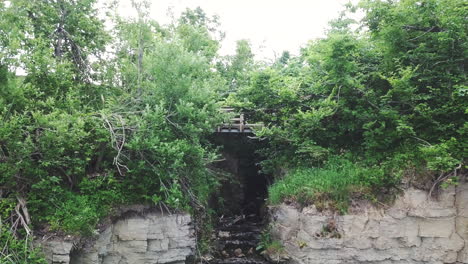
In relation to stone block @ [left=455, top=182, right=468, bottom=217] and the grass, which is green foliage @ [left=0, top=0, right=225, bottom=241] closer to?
the grass

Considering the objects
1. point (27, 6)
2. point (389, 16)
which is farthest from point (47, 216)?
point (389, 16)

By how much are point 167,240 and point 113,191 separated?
2.26 meters

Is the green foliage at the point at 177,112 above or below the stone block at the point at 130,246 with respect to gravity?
above

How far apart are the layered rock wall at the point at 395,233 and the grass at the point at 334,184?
1.30ft

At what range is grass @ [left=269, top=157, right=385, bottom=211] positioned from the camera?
10.1m

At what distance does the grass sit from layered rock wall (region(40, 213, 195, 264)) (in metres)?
3.69

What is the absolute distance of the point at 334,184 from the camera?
10.4 meters

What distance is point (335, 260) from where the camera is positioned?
10.0 metres

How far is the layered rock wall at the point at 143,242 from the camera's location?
904 centimetres

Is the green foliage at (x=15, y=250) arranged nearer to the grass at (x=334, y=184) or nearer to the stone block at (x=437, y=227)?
the grass at (x=334, y=184)

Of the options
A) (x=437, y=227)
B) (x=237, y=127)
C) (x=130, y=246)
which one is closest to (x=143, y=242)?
(x=130, y=246)

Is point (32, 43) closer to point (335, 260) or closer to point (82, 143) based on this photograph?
point (82, 143)

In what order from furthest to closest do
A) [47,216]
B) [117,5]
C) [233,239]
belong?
[233,239], [117,5], [47,216]

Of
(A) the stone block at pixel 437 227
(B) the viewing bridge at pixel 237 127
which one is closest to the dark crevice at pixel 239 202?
(B) the viewing bridge at pixel 237 127
